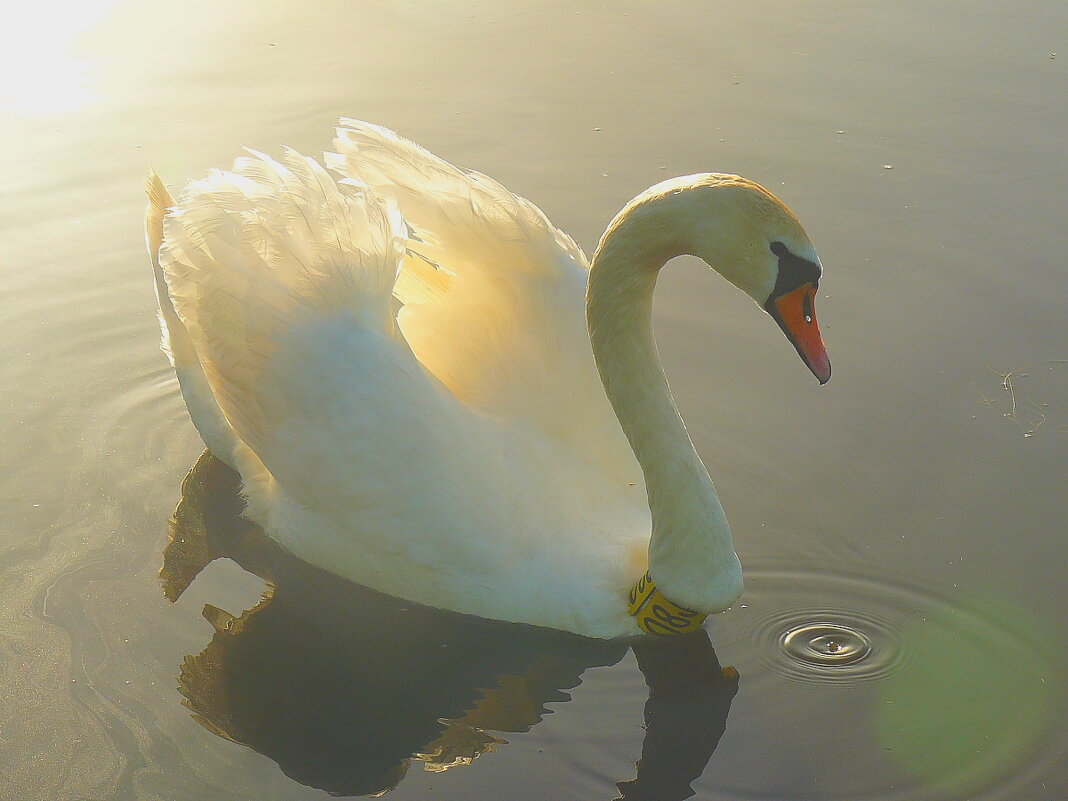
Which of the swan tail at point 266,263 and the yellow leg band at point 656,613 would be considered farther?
the swan tail at point 266,263

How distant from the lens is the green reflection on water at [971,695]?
163 inches

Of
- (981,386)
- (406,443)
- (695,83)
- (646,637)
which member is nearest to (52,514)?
(406,443)

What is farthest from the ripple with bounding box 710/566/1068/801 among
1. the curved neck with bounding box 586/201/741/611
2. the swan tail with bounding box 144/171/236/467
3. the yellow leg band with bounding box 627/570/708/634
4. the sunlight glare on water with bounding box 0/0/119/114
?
the sunlight glare on water with bounding box 0/0/119/114

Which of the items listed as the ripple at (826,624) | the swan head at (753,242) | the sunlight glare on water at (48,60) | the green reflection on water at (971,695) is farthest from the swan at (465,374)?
the sunlight glare on water at (48,60)

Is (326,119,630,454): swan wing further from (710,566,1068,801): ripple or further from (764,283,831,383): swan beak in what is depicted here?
(764,283,831,383): swan beak

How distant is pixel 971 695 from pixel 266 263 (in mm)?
2877

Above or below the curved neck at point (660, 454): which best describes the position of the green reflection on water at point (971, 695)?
below

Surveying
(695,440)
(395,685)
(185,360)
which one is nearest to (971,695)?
(695,440)

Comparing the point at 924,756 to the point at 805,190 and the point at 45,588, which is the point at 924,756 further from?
the point at 805,190

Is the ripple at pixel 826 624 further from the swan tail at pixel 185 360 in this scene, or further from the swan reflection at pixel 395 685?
the swan tail at pixel 185 360

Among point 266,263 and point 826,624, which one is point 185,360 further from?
point 826,624

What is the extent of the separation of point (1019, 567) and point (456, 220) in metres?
2.46

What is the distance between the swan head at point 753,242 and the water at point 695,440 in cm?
119

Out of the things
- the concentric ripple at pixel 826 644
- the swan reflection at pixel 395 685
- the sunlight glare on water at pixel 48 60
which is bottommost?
the swan reflection at pixel 395 685
